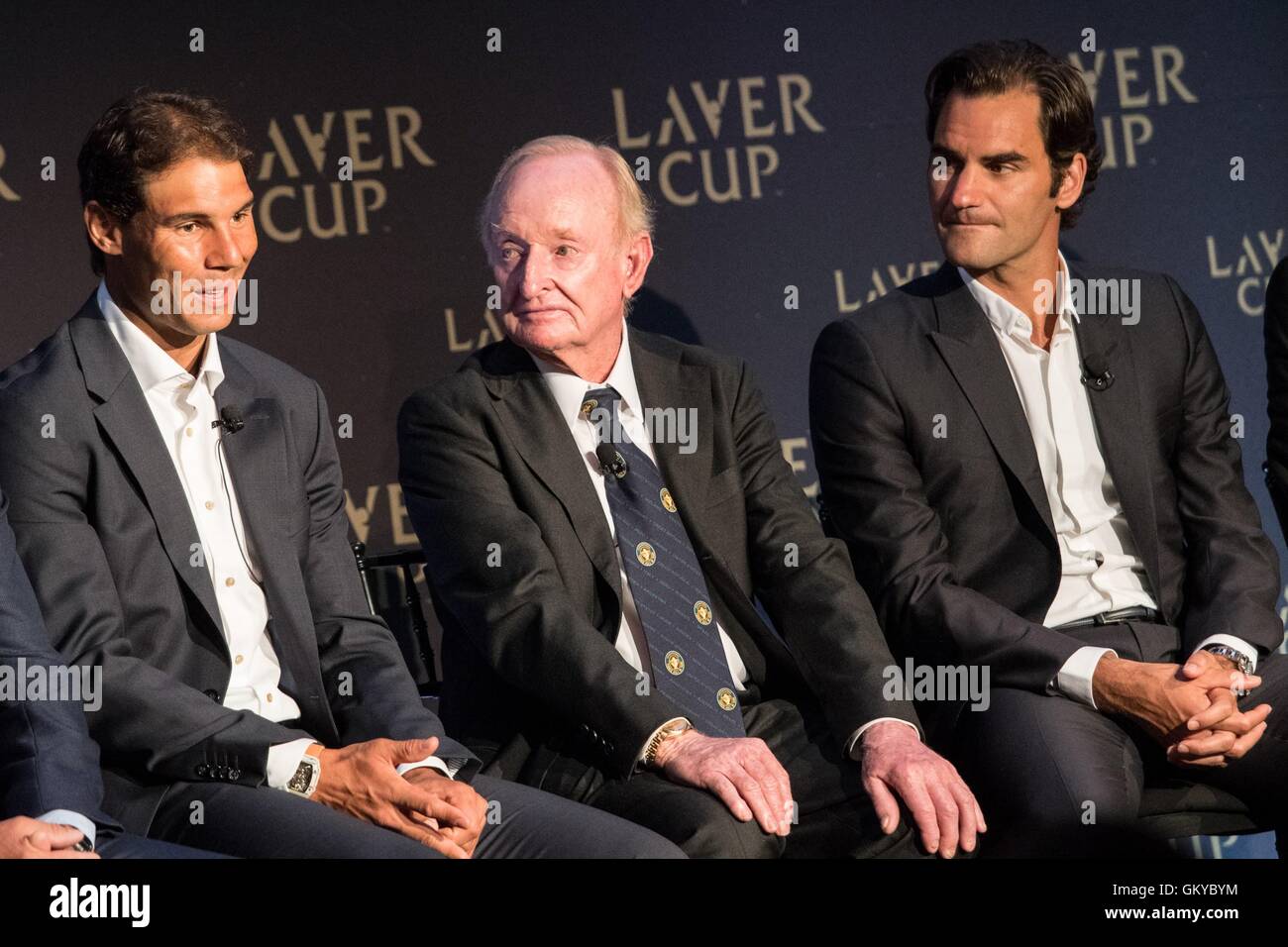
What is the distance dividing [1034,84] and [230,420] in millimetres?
1883

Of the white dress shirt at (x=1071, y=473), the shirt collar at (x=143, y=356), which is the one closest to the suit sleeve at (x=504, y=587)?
the shirt collar at (x=143, y=356)

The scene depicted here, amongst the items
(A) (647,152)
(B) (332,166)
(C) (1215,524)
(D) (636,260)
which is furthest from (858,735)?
(B) (332,166)

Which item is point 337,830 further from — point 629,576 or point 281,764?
point 629,576

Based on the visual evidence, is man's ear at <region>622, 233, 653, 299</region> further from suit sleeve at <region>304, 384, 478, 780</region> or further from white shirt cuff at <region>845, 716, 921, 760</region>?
white shirt cuff at <region>845, 716, 921, 760</region>

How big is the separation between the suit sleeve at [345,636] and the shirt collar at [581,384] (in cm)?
46

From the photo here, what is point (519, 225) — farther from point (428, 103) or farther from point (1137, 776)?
point (1137, 776)

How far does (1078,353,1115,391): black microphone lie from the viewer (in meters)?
3.54

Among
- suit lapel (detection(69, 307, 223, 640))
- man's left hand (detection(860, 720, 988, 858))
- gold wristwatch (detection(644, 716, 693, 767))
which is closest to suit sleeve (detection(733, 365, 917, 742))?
man's left hand (detection(860, 720, 988, 858))

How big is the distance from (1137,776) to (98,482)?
2.03 meters

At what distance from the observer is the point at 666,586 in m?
3.20

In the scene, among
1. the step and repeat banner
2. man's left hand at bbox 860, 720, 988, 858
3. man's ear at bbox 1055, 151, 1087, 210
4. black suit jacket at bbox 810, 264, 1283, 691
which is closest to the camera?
man's left hand at bbox 860, 720, 988, 858

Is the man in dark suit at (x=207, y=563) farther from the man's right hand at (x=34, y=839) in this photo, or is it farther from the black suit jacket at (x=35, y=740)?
the man's right hand at (x=34, y=839)

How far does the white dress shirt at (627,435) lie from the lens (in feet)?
10.5
